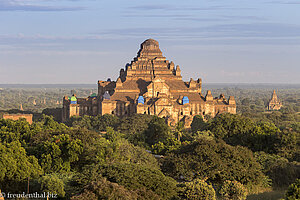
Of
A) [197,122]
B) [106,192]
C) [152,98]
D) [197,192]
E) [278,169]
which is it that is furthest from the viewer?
[152,98]

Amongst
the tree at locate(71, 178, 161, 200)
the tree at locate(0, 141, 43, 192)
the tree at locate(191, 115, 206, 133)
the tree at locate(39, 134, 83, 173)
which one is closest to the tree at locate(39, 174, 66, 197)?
the tree at locate(0, 141, 43, 192)

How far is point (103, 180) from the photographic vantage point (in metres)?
27.8

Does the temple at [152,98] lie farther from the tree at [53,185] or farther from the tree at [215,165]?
the tree at [53,185]

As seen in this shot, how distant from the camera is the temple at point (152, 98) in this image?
271 feet

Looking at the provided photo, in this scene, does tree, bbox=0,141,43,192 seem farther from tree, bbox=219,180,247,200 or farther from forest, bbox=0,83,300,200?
tree, bbox=219,180,247,200

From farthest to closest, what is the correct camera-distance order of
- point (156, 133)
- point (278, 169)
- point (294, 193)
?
point (156, 133) → point (278, 169) → point (294, 193)

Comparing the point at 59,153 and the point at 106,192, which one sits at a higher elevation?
the point at 59,153

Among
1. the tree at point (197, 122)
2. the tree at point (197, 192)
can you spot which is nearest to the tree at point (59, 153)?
the tree at point (197, 192)

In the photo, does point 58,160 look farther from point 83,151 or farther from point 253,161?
point 253,161

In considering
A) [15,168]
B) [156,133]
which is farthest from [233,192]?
[156,133]

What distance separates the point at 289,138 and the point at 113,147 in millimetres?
15282

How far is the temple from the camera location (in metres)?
82.6

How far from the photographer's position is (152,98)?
8425cm

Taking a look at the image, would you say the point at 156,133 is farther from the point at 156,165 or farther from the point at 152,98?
the point at 152,98
